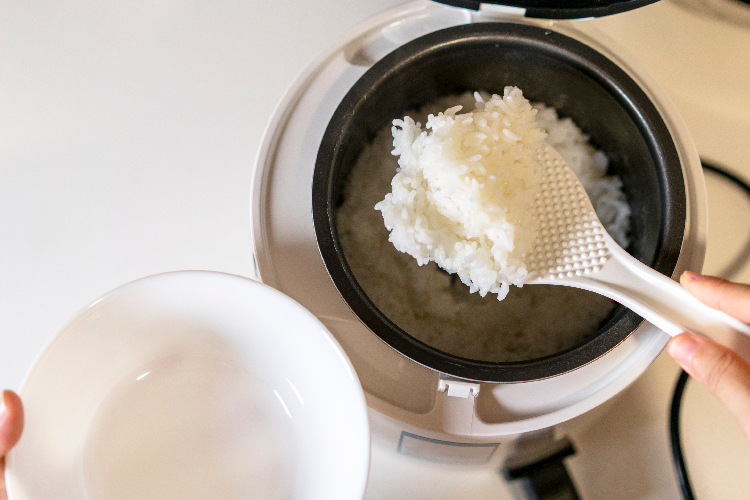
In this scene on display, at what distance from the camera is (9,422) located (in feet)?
1.20

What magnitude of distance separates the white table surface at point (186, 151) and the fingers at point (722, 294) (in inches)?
8.7

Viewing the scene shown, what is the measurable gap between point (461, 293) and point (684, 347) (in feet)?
0.76

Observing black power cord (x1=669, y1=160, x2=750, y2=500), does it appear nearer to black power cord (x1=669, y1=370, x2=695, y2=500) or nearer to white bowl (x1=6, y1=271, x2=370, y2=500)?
black power cord (x1=669, y1=370, x2=695, y2=500)

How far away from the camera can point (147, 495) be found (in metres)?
0.43

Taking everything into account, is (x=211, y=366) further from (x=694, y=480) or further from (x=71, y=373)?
(x=694, y=480)

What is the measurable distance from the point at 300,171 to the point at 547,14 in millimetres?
290

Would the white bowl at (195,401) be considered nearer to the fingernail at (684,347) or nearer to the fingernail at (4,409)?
the fingernail at (4,409)

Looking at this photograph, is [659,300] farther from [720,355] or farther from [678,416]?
[678,416]

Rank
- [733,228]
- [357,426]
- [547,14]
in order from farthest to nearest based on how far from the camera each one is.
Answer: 1. [733,228]
2. [547,14]
3. [357,426]

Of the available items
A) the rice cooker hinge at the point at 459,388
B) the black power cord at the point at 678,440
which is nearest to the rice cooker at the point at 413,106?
the rice cooker hinge at the point at 459,388

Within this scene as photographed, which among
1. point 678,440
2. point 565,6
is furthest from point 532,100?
point 678,440

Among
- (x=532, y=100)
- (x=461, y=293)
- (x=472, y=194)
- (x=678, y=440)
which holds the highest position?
(x=532, y=100)

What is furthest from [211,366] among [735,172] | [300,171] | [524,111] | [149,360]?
[735,172]

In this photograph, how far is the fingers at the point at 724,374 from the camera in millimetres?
389
